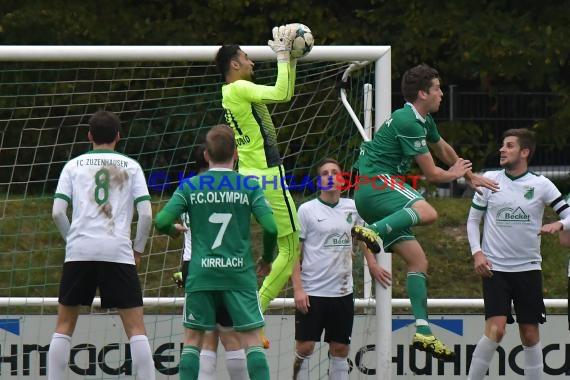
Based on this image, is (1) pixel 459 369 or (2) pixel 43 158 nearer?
(1) pixel 459 369

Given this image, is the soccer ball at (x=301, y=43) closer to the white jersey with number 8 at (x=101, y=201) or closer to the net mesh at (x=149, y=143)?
the net mesh at (x=149, y=143)

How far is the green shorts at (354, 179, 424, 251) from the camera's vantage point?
28.8 feet

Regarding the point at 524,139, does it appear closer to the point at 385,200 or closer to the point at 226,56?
the point at 385,200

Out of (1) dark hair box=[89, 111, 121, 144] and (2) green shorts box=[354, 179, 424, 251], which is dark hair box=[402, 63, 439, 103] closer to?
(2) green shorts box=[354, 179, 424, 251]

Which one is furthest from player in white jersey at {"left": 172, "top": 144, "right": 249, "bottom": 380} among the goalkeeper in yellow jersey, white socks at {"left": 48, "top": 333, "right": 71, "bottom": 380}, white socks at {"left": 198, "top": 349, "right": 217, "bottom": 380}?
white socks at {"left": 48, "top": 333, "right": 71, "bottom": 380}

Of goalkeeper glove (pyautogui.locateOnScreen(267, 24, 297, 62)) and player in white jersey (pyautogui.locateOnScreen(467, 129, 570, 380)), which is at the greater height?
goalkeeper glove (pyautogui.locateOnScreen(267, 24, 297, 62))

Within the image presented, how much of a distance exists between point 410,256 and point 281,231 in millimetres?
886

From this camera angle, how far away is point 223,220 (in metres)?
7.74

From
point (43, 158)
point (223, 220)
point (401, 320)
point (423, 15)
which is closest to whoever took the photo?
point (223, 220)

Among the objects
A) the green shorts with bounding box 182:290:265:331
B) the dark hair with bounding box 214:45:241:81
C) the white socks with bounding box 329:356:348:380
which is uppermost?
the dark hair with bounding box 214:45:241:81

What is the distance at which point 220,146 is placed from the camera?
7742 millimetres

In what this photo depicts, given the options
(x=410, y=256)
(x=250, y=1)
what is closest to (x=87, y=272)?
(x=410, y=256)

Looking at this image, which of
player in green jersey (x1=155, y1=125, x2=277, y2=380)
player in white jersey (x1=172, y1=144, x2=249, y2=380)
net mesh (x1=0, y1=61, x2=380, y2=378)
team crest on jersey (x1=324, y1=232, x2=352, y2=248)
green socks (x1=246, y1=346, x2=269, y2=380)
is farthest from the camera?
net mesh (x1=0, y1=61, x2=380, y2=378)

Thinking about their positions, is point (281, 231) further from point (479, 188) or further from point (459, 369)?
point (459, 369)
